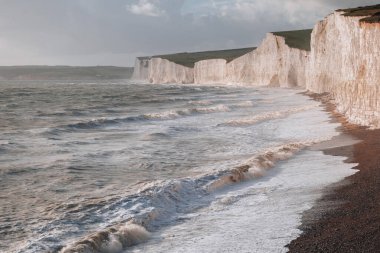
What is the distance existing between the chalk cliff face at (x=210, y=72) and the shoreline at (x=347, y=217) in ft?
329

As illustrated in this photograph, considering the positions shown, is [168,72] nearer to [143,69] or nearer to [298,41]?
[143,69]

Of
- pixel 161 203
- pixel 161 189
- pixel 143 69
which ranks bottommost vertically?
pixel 161 203

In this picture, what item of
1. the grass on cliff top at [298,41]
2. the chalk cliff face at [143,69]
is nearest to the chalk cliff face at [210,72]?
the grass on cliff top at [298,41]

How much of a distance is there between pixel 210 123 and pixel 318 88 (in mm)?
26222

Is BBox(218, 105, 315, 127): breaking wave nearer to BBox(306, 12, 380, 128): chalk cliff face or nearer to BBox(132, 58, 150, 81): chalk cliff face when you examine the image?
BBox(306, 12, 380, 128): chalk cliff face

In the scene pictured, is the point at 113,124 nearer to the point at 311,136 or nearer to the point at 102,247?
the point at 311,136

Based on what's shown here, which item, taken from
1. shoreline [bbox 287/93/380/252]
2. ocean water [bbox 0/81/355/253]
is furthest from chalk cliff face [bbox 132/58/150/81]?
shoreline [bbox 287/93/380/252]

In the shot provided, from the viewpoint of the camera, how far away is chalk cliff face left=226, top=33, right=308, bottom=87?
74812mm

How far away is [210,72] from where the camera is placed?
120 m

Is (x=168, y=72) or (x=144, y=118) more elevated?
(x=168, y=72)

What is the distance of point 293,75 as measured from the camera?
7694 cm

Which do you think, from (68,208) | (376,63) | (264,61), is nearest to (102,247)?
(68,208)

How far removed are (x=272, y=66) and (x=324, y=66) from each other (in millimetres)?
36278

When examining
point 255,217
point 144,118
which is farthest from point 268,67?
point 255,217
